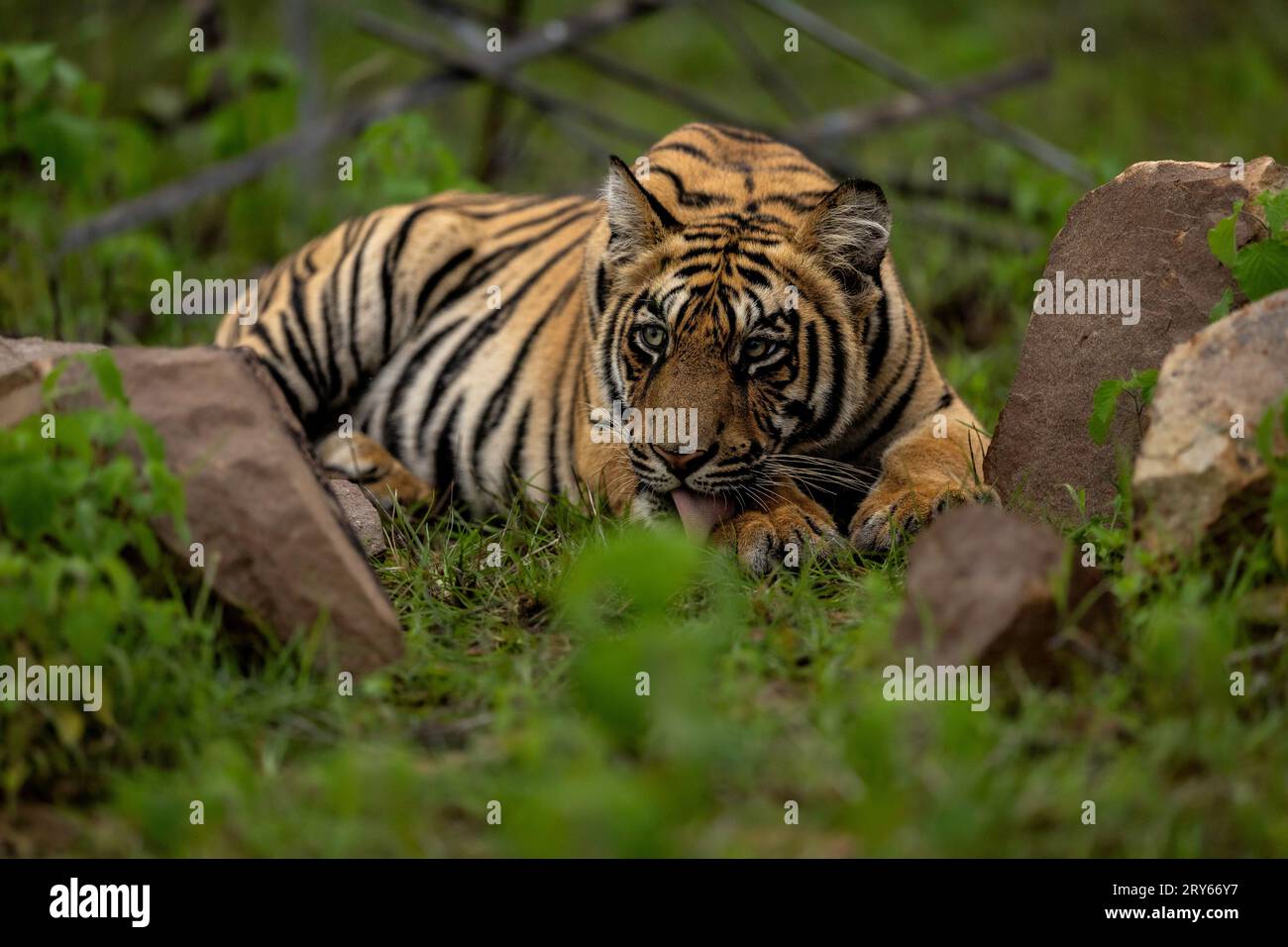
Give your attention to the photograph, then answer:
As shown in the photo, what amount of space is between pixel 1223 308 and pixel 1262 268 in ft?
0.43

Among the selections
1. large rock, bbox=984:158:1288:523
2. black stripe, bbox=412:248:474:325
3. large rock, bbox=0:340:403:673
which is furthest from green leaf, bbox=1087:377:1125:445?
black stripe, bbox=412:248:474:325

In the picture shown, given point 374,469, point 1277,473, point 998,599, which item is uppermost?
point 374,469

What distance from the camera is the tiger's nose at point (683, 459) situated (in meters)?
3.89

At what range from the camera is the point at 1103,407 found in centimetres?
363

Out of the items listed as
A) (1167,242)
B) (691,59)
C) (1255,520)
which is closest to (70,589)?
(1255,520)

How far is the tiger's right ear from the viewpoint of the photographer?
4148 millimetres

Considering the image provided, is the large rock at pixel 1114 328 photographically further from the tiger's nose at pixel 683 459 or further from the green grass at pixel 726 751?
the tiger's nose at pixel 683 459

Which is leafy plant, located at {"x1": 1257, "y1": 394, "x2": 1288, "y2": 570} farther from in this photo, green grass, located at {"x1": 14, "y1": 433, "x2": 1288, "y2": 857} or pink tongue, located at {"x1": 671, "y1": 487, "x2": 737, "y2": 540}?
pink tongue, located at {"x1": 671, "y1": 487, "x2": 737, "y2": 540}

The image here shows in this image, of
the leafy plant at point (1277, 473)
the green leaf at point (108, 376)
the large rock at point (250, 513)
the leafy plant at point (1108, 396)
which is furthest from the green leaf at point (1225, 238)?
the green leaf at point (108, 376)

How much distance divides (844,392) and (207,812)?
2127mm

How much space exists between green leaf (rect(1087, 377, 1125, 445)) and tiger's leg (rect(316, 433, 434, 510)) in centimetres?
207

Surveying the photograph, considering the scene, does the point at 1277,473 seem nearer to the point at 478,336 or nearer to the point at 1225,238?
the point at 1225,238

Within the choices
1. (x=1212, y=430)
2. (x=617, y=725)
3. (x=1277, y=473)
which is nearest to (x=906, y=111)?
(x=1212, y=430)

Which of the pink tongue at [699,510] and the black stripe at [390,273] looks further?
the black stripe at [390,273]
